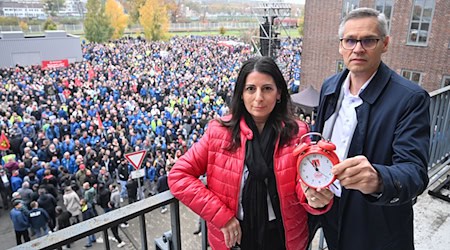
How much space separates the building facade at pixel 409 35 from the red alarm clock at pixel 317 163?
1808cm

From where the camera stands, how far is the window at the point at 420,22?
1658 centimetres

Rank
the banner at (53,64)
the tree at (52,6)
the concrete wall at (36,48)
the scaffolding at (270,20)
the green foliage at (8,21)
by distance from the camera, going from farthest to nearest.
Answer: the tree at (52,6), the green foliage at (8,21), the concrete wall at (36,48), the banner at (53,64), the scaffolding at (270,20)

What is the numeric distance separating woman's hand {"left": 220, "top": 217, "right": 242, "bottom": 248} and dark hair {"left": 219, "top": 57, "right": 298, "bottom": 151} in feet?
1.20

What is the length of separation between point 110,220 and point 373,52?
1440 millimetres

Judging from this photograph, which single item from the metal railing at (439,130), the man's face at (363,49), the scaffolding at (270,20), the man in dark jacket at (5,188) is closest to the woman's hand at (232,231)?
the man's face at (363,49)

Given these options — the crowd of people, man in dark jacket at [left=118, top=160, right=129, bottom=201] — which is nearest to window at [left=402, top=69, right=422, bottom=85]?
the crowd of people

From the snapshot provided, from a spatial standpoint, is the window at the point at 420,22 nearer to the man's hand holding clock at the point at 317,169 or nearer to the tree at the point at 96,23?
the man's hand holding clock at the point at 317,169

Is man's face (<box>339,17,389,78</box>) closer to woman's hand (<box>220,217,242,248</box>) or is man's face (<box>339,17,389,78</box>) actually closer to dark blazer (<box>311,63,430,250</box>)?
dark blazer (<box>311,63,430,250</box>)

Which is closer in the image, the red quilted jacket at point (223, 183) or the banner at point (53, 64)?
the red quilted jacket at point (223, 183)

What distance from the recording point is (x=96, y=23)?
44219mm

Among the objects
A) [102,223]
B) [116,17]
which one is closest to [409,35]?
[102,223]

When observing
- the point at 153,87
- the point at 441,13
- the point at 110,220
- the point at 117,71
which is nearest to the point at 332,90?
the point at 110,220

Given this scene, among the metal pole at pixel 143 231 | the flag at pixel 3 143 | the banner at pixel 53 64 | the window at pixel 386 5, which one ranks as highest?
the window at pixel 386 5

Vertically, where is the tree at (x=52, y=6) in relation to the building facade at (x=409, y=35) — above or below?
above
